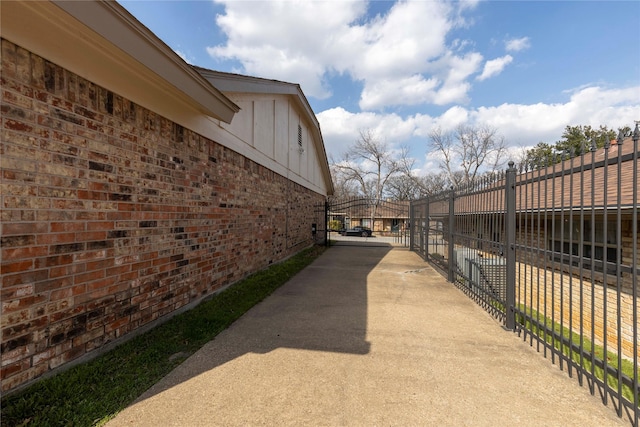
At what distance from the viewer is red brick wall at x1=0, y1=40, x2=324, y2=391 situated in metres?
2.33

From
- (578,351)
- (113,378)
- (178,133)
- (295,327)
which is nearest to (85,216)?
(113,378)

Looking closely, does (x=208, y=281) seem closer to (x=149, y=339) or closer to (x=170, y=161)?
(x=149, y=339)

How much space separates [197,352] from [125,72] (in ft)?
9.87

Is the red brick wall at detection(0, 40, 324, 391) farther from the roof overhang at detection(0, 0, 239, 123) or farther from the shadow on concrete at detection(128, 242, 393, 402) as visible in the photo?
the shadow on concrete at detection(128, 242, 393, 402)

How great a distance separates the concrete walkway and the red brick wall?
3.10ft

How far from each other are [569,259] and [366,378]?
85.6 inches

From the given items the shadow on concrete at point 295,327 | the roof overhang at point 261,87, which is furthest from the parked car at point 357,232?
the shadow on concrete at point 295,327

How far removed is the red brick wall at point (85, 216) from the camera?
7.64 feet

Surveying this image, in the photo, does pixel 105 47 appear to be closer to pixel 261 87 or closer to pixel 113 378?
pixel 113 378

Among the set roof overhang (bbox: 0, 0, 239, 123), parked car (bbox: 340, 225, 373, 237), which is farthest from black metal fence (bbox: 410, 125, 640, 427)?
parked car (bbox: 340, 225, 373, 237)

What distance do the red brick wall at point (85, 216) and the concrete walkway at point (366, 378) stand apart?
0.94 meters

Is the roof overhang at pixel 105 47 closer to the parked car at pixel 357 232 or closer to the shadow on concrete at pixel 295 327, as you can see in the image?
the shadow on concrete at pixel 295 327

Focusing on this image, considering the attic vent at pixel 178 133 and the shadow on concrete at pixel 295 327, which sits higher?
the attic vent at pixel 178 133

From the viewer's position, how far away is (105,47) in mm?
2736
